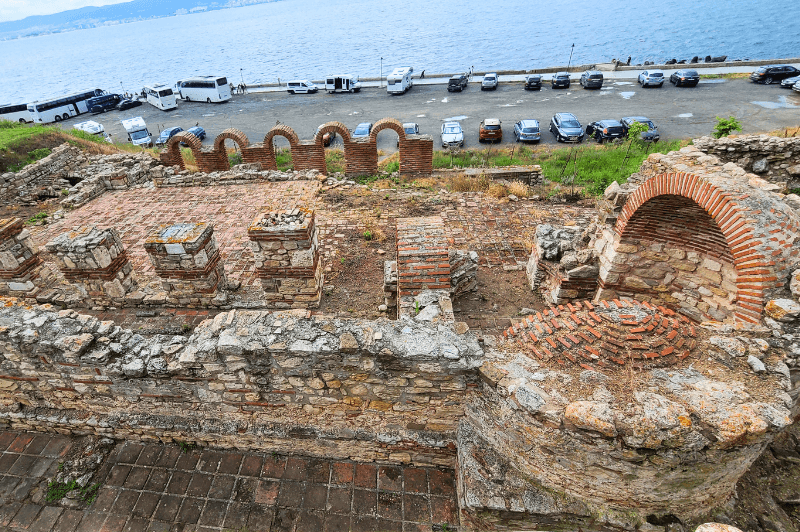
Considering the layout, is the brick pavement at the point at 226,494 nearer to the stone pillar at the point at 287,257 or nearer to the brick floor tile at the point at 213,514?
the brick floor tile at the point at 213,514

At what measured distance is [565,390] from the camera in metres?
3.88

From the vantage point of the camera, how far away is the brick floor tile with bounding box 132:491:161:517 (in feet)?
14.6

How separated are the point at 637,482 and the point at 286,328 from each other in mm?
3930

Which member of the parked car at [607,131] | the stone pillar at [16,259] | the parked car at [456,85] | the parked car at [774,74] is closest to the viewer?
the stone pillar at [16,259]

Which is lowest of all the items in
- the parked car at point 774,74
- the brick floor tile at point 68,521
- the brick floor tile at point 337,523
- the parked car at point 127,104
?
the brick floor tile at point 337,523

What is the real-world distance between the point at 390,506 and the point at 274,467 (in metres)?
1.54

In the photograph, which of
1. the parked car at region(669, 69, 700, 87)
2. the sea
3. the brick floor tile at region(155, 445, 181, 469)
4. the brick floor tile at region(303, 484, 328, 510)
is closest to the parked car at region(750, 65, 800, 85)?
the parked car at region(669, 69, 700, 87)

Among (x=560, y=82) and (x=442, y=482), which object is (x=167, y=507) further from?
(x=560, y=82)

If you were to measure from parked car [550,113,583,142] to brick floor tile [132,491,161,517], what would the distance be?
75.9 feet

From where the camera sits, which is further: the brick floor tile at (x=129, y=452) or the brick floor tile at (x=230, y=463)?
the brick floor tile at (x=129, y=452)

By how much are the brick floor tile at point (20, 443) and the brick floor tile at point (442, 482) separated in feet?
17.7

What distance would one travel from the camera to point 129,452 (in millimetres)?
5059

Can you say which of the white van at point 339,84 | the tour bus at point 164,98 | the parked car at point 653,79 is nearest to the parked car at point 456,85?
the white van at point 339,84

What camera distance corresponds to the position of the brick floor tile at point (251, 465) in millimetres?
4805
